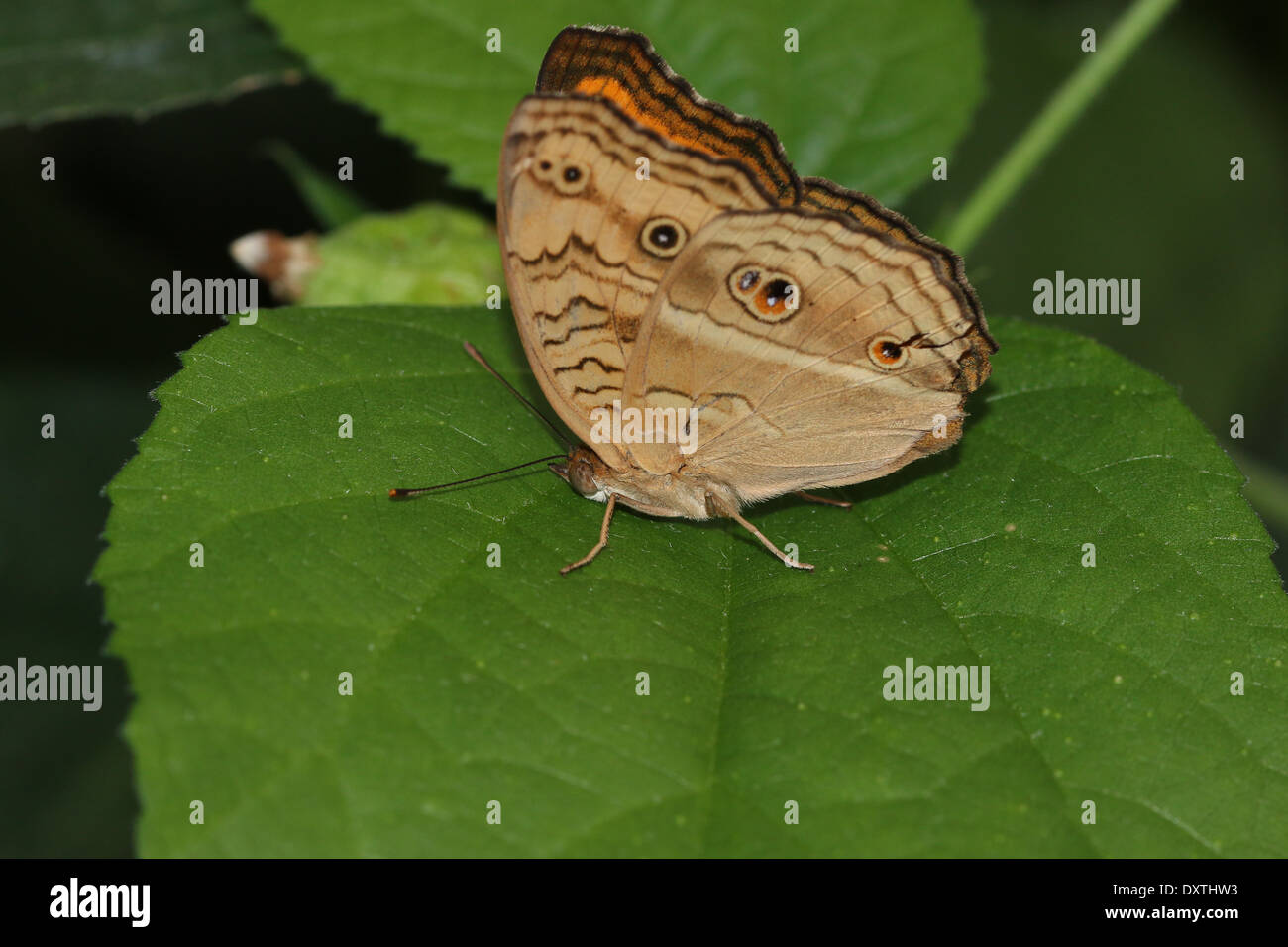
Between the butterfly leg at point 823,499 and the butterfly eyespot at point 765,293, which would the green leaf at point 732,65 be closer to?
the butterfly eyespot at point 765,293

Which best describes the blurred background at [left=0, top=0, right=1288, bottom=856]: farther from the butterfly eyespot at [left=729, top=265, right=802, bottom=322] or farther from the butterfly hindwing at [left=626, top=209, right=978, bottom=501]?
the butterfly eyespot at [left=729, top=265, right=802, bottom=322]

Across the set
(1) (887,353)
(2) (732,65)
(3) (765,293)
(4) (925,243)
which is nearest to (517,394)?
(3) (765,293)

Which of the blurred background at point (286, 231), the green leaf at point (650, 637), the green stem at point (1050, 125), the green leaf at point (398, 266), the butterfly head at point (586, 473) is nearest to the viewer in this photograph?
the green leaf at point (650, 637)

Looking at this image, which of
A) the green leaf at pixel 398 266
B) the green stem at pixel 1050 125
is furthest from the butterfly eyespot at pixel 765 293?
the green stem at pixel 1050 125

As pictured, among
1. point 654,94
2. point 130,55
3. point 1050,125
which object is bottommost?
point 654,94

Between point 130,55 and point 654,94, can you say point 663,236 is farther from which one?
point 130,55

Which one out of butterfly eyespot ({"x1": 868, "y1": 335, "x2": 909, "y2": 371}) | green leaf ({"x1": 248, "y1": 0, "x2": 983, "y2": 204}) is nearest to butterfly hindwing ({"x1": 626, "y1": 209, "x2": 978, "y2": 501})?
butterfly eyespot ({"x1": 868, "y1": 335, "x2": 909, "y2": 371})
